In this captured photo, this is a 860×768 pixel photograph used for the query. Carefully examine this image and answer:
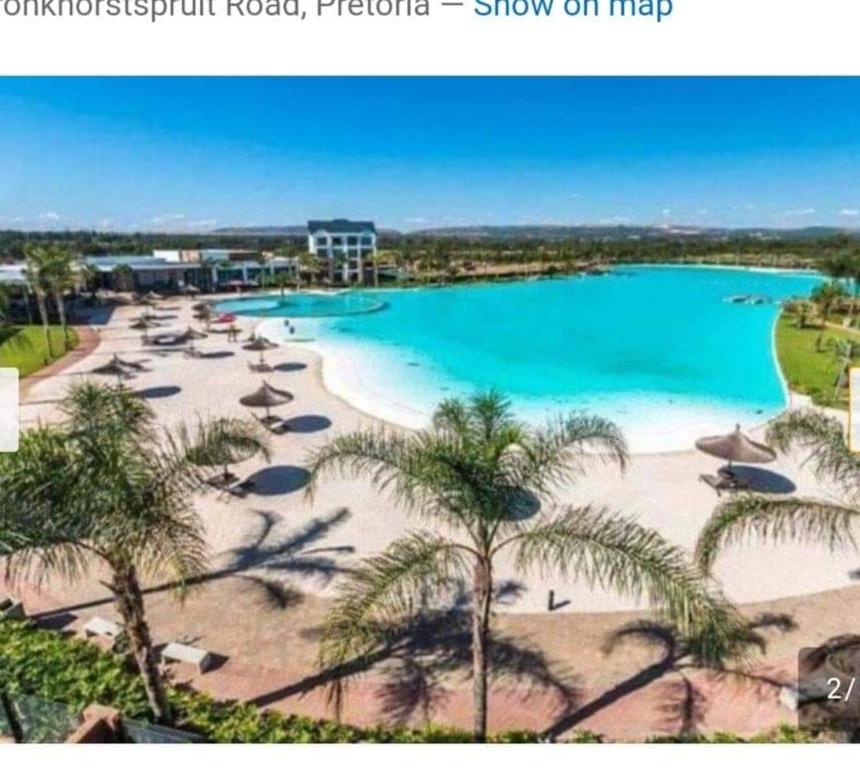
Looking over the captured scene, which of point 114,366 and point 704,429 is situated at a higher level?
point 114,366

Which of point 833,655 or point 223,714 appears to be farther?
point 833,655

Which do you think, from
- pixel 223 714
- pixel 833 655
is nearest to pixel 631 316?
pixel 833 655

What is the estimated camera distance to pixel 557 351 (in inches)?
1216

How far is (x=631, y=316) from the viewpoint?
143 ft

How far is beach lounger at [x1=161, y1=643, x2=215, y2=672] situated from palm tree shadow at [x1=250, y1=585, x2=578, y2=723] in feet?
3.03

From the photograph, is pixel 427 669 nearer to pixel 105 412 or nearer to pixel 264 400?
pixel 105 412

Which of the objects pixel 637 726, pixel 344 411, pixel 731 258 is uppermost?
pixel 731 258

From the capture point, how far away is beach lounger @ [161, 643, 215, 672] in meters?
8.02

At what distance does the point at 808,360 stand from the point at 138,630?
28.4 m

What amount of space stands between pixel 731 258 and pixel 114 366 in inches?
3719

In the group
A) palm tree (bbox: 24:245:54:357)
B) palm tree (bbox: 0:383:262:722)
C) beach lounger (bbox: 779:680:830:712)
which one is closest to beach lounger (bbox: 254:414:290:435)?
palm tree (bbox: 0:383:262:722)

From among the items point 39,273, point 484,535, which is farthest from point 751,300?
point 484,535
